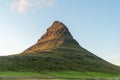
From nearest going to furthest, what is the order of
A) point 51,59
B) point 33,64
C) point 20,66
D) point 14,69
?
point 14,69
point 20,66
point 33,64
point 51,59

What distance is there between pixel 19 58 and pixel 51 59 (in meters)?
24.7

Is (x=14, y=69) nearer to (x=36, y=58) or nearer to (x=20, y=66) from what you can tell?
(x=20, y=66)

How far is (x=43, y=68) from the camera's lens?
16225 centimetres

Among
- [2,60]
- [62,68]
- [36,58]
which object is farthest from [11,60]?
[62,68]

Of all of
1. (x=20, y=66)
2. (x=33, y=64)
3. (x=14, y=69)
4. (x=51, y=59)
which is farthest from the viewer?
(x=51, y=59)

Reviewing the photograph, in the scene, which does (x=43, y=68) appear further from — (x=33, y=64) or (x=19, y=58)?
(x=19, y=58)

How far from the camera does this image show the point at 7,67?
5886 inches

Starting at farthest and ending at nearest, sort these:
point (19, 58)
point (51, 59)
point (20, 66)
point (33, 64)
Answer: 1. point (51, 59)
2. point (19, 58)
3. point (33, 64)
4. point (20, 66)

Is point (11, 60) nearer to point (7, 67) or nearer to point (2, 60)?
point (2, 60)

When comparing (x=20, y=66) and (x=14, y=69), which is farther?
(x=20, y=66)

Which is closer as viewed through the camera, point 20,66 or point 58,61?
point 20,66

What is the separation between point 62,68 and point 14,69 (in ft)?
115

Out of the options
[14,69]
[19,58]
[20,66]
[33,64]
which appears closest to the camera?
[14,69]

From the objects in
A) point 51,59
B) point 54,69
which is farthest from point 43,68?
point 51,59
